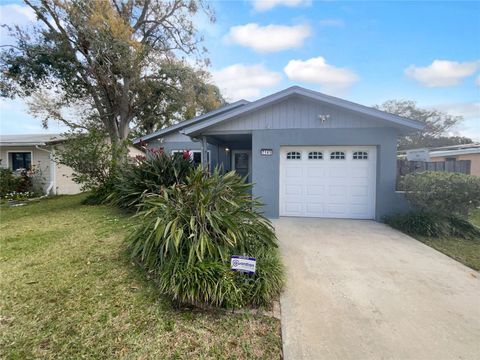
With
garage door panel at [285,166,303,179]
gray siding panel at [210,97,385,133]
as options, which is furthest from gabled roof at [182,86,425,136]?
garage door panel at [285,166,303,179]

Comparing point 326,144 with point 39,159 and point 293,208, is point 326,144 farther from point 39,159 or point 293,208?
point 39,159

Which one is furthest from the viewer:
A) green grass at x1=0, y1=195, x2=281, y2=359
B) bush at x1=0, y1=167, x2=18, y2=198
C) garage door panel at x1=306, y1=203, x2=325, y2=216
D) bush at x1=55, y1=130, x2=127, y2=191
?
bush at x1=0, y1=167, x2=18, y2=198

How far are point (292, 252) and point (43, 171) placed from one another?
14.4m

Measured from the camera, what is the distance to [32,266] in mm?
3775

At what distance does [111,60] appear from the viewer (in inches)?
461

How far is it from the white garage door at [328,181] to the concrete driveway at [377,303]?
2.27 m

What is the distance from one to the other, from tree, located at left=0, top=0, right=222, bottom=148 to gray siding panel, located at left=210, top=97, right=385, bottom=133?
688 cm

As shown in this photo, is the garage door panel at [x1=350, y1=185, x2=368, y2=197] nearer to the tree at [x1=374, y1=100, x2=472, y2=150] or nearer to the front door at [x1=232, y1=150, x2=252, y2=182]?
the front door at [x1=232, y1=150, x2=252, y2=182]

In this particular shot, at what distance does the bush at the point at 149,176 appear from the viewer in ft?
23.1

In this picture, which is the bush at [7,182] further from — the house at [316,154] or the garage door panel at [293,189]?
the garage door panel at [293,189]

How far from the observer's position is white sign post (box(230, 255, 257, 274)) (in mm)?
2849

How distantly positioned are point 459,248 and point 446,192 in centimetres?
130

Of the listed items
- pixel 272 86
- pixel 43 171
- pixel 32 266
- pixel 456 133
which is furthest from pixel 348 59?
pixel 456 133

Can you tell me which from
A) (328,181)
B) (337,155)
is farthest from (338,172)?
(337,155)
